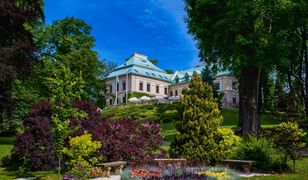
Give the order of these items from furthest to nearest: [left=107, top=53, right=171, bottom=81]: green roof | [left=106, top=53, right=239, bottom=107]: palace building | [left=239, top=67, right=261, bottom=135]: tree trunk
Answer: [left=107, top=53, right=171, bottom=81]: green roof → [left=106, top=53, right=239, bottom=107]: palace building → [left=239, top=67, right=261, bottom=135]: tree trunk

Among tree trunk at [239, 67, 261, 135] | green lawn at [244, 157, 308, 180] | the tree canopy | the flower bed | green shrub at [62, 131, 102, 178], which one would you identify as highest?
the tree canopy

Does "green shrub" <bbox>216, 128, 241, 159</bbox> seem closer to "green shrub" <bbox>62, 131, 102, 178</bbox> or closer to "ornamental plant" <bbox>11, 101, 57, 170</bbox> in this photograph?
"green shrub" <bbox>62, 131, 102, 178</bbox>

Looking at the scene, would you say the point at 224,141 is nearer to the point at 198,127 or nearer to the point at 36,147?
the point at 198,127

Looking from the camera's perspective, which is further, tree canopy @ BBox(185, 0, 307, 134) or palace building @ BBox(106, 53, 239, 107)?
palace building @ BBox(106, 53, 239, 107)

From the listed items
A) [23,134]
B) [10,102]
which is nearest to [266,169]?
[23,134]

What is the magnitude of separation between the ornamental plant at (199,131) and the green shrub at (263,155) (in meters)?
0.65

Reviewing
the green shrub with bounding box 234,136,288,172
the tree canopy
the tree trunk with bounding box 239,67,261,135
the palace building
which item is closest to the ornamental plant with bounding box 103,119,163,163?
the green shrub with bounding box 234,136,288,172

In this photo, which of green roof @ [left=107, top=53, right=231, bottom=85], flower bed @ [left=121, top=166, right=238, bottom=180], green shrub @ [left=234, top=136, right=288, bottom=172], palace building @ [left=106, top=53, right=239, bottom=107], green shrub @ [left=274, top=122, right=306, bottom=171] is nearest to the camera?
flower bed @ [left=121, top=166, right=238, bottom=180]

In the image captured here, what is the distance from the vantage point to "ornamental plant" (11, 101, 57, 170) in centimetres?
1255

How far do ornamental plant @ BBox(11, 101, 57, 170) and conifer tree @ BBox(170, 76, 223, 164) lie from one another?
4714mm

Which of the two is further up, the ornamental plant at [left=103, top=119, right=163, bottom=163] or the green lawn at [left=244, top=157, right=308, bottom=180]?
the ornamental plant at [left=103, top=119, right=163, bottom=163]

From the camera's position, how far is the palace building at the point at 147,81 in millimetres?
62412

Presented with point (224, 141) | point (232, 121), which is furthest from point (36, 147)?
point (232, 121)

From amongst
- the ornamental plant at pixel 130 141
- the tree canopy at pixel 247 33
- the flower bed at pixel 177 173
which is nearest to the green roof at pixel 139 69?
the tree canopy at pixel 247 33
